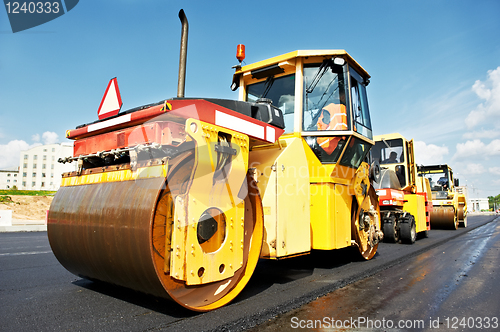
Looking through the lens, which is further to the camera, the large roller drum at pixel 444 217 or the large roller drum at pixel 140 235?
the large roller drum at pixel 444 217

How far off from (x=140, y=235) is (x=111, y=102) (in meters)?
1.43

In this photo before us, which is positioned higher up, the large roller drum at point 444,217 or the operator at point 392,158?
the operator at point 392,158

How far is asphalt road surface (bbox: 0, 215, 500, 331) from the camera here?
8.32 ft

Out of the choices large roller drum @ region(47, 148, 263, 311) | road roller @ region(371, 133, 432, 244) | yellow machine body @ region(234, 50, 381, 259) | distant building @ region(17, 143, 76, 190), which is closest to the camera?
large roller drum @ region(47, 148, 263, 311)

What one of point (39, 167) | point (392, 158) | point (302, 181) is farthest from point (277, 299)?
point (39, 167)

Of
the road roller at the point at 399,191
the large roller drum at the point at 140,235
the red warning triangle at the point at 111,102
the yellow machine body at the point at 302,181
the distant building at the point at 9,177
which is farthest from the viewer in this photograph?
the distant building at the point at 9,177

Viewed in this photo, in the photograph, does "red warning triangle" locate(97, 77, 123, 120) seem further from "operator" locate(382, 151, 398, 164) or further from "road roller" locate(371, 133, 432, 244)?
"operator" locate(382, 151, 398, 164)

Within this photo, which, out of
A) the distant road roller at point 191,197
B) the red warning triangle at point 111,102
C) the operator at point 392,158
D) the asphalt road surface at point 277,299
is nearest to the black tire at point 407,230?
the operator at point 392,158

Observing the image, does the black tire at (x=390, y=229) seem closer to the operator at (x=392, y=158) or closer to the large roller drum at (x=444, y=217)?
the operator at (x=392, y=158)

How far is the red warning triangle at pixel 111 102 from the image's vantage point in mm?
3079

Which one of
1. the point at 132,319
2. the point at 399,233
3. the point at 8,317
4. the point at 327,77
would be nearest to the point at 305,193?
the point at 327,77

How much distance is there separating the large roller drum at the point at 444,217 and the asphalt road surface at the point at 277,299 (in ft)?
32.2

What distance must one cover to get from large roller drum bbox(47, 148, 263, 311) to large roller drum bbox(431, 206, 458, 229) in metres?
13.6

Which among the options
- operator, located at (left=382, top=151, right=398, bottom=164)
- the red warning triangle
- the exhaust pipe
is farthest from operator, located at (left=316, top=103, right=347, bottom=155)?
operator, located at (left=382, top=151, right=398, bottom=164)
